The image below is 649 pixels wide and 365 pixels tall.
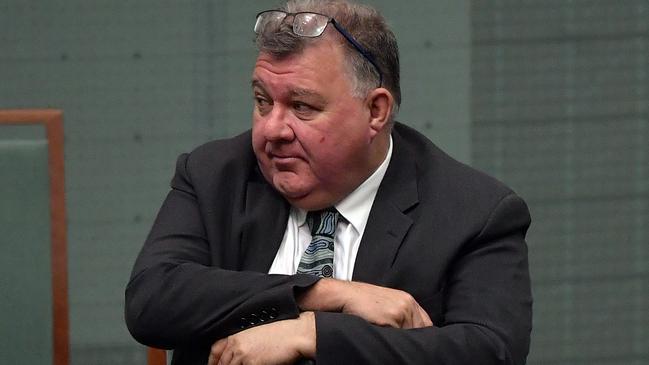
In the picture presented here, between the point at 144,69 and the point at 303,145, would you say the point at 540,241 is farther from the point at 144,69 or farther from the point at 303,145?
the point at 303,145

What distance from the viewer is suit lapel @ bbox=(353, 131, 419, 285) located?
2.99 m

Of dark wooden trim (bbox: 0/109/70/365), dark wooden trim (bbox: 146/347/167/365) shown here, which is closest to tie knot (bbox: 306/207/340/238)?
dark wooden trim (bbox: 146/347/167/365)

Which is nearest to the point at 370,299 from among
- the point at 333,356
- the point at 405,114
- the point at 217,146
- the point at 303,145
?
the point at 333,356

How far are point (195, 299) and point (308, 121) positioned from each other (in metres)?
0.47

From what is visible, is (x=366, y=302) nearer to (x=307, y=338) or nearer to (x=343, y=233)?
(x=307, y=338)

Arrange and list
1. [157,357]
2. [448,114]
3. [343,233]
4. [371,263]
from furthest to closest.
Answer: [448,114]
[157,357]
[343,233]
[371,263]

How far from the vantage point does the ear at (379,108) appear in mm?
2980

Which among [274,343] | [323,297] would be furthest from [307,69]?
[274,343]

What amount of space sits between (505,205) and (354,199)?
14.2 inches

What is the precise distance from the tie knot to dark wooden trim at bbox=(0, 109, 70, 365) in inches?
42.6

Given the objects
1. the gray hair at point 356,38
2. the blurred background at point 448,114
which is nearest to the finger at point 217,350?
the gray hair at point 356,38

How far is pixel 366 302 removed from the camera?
9.27 feet

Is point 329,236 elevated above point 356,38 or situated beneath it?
situated beneath

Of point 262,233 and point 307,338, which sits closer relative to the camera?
point 307,338
